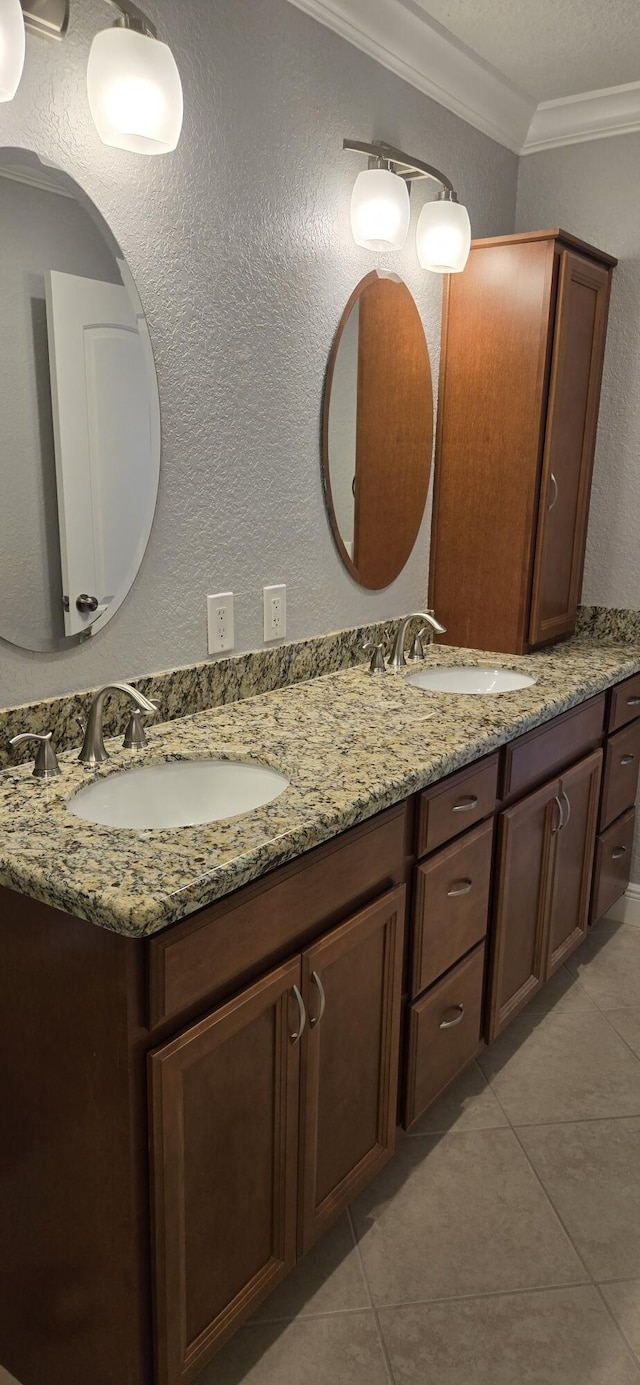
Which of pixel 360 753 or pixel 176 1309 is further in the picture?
pixel 360 753

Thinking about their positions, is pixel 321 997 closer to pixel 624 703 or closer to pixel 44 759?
pixel 44 759

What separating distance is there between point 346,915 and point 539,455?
1.49 metres

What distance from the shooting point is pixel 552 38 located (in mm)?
2223

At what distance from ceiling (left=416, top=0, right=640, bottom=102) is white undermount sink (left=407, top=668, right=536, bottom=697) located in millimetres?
1474

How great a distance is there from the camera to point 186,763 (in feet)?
5.28

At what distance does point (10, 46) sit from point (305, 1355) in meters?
1.90

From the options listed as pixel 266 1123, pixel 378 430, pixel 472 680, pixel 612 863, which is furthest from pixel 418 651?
pixel 266 1123

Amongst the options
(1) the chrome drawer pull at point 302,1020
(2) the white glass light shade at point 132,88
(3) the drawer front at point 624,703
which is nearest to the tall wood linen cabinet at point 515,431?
(3) the drawer front at point 624,703

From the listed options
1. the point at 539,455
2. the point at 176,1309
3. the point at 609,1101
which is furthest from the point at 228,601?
the point at 609,1101

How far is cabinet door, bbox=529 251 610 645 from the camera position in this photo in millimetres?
2453

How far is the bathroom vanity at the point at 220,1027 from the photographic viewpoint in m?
1.12

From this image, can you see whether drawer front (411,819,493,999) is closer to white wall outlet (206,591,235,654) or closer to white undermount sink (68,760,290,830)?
white undermount sink (68,760,290,830)

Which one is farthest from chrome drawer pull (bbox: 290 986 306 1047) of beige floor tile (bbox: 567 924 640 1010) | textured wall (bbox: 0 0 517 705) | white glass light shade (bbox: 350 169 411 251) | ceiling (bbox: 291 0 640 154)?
ceiling (bbox: 291 0 640 154)

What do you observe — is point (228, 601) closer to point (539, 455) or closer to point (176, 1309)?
point (539, 455)
